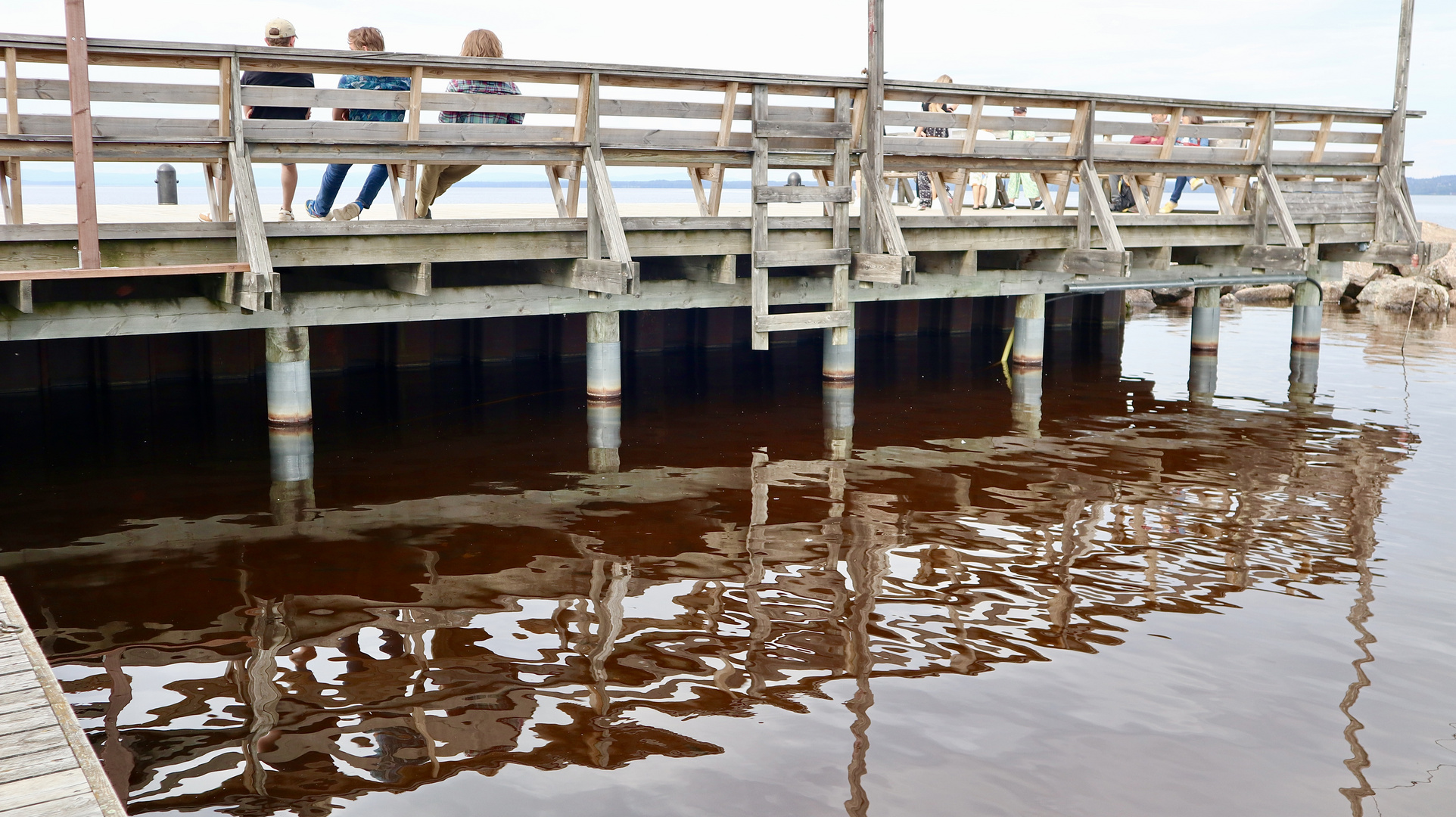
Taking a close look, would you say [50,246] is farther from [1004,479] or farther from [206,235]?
[1004,479]

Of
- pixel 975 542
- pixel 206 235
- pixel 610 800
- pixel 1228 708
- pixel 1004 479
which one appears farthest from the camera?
pixel 1004 479

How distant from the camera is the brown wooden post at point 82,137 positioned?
8.04m

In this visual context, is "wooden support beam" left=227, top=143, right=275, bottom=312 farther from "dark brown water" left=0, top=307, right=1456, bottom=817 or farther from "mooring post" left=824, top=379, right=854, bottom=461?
"mooring post" left=824, top=379, right=854, bottom=461

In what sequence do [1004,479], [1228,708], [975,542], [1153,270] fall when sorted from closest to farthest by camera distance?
[1228,708], [975,542], [1004,479], [1153,270]

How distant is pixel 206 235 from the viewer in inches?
360

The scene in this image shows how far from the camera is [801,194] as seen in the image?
11.4m

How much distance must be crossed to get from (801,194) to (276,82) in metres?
4.55

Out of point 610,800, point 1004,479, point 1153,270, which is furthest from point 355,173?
point 610,800

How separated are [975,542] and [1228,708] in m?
2.68

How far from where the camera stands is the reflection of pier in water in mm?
5133

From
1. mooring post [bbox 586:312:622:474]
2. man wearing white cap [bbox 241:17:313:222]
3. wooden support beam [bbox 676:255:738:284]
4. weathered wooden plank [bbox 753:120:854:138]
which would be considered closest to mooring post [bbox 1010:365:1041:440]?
wooden support beam [bbox 676:255:738:284]

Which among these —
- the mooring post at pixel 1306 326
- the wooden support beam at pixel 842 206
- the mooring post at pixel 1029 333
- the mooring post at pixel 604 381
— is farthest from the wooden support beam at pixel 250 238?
the mooring post at pixel 1306 326

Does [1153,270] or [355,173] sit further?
[355,173]

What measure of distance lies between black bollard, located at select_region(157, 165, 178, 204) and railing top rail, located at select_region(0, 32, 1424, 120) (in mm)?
8829
